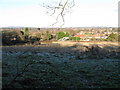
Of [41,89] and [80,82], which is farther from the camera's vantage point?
[80,82]

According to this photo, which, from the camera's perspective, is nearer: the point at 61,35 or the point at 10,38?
the point at 10,38

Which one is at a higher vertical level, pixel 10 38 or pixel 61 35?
pixel 61 35

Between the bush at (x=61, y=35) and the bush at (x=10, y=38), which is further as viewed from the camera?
the bush at (x=61, y=35)

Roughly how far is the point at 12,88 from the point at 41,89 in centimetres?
80

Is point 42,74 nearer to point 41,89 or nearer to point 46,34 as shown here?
point 41,89

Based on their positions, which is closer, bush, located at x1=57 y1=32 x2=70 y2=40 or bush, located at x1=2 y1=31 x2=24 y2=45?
bush, located at x1=2 y1=31 x2=24 y2=45

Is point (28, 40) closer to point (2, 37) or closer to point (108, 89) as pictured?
point (2, 37)

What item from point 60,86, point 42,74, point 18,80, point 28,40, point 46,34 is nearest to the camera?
point 60,86

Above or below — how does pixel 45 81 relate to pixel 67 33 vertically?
below

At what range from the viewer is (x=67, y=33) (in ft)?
147

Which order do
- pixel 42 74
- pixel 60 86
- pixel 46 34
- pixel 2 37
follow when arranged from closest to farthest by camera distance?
pixel 60 86 → pixel 42 74 → pixel 2 37 → pixel 46 34

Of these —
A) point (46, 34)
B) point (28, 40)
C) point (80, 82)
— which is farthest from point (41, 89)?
→ point (46, 34)

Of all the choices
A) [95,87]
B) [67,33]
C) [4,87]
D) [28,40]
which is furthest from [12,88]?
[67,33]

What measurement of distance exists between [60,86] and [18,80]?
1.44 m
